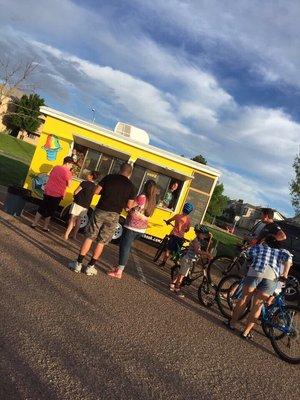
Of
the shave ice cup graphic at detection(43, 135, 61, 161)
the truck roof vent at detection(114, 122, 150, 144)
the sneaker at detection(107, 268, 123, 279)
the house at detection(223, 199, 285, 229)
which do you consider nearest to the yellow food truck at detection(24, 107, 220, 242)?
the shave ice cup graphic at detection(43, 135, 61, 161)

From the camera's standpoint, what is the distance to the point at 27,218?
12406 mm

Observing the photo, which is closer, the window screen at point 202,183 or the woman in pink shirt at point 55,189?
the woman in pink shirt at point 55,189

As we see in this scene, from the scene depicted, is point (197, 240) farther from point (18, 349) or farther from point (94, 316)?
point (18, 349)

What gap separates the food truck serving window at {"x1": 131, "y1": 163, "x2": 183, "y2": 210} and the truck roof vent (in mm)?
1965

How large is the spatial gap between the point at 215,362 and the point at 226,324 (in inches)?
80.2

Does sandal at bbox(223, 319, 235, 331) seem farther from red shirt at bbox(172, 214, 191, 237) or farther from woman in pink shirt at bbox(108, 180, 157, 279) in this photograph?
red shirt at bbox(172, 214, 191, 237)

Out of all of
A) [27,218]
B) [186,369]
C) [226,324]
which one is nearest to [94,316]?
[186,369]

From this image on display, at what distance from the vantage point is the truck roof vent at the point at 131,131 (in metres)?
15.5

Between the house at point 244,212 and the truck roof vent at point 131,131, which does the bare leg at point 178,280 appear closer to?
the truck roof vent at point 131,131

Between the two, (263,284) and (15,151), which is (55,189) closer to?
(263,284)

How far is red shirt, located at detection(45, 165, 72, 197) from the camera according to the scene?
1112 cm

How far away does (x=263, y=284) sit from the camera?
7.37 meters

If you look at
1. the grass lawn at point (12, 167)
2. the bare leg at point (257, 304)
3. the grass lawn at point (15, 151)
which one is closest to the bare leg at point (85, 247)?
the bare leg at point (257, 304)

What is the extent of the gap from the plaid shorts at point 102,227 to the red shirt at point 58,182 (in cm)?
316
